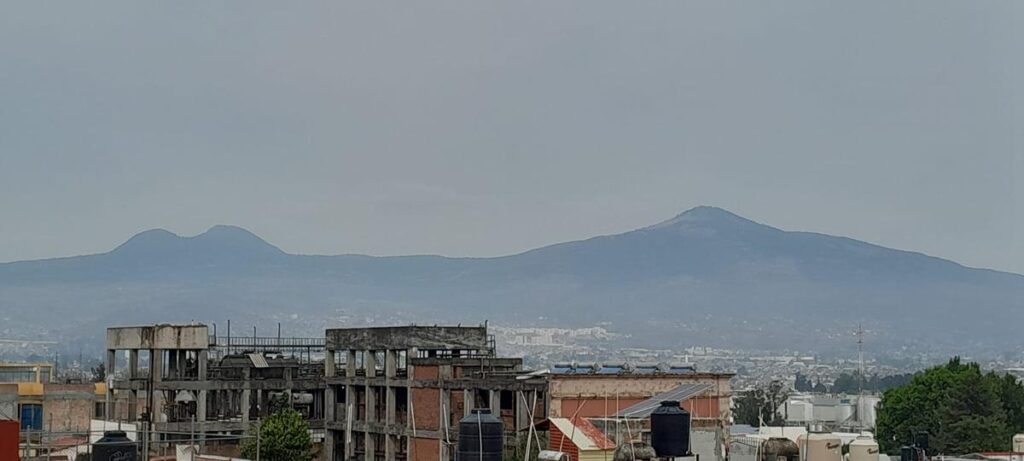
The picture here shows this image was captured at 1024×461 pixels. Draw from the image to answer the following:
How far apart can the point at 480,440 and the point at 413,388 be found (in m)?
37.3

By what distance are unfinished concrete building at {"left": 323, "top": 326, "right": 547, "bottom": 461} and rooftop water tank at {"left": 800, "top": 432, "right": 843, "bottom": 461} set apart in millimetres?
22452

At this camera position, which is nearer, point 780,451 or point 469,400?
point 780,451

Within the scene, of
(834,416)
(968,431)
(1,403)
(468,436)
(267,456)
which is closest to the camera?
(468,436)

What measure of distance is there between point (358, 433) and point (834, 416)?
67.1 m

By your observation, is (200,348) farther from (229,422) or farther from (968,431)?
(968,431)

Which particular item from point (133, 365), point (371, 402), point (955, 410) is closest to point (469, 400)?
point (371, 402)

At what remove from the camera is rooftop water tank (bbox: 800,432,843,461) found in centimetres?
3144

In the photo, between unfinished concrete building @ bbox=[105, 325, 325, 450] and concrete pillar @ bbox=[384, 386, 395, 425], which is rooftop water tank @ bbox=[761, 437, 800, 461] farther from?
unfinished concrete building @ bbox=[105, 325, 325, 450]

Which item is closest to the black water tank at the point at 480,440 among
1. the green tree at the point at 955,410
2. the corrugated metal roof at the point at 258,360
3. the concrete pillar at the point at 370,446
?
the concrete pillar at the point at 370,446

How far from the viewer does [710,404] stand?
5050 centimetres

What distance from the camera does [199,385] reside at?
223ft

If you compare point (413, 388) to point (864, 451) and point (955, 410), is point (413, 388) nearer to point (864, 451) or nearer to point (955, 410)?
point (864, 451)

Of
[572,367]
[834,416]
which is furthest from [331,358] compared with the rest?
[834,416]

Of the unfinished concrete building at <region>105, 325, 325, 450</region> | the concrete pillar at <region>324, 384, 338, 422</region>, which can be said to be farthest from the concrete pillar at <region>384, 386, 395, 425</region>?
the unfinished concrete building at <region>105, 325, 325, 450</region>
